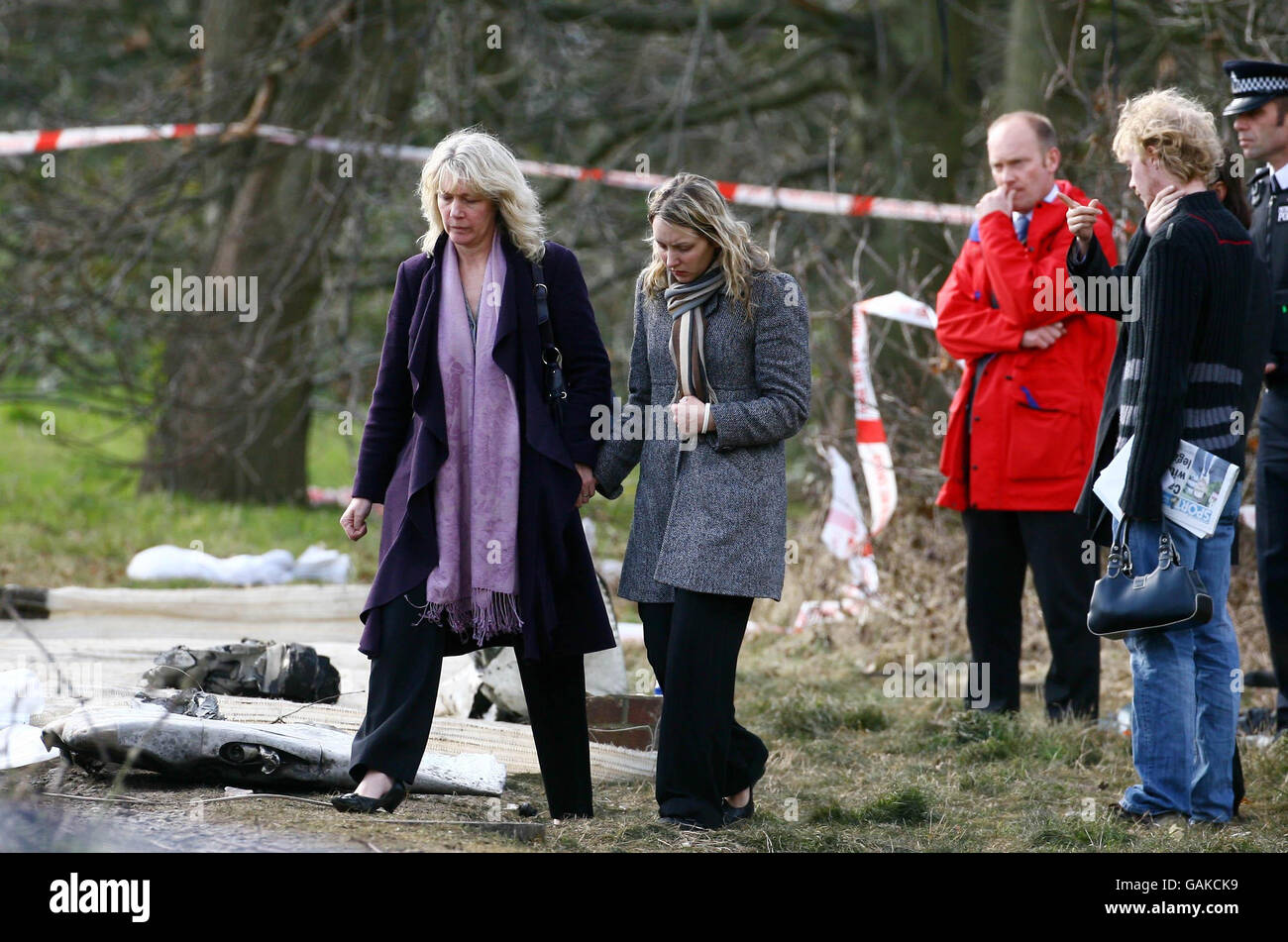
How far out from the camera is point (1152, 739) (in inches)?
175

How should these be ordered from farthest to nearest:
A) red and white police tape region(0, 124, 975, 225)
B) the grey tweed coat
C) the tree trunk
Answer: the tree trunk
red and white police tape region(0, 124, 975, 225)
the grey tweed coat

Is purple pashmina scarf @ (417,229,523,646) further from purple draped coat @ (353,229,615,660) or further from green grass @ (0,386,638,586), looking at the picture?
green grass @ (0,386,638,586)

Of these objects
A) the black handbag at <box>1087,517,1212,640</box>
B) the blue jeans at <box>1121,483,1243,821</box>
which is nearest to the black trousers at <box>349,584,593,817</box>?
the black handbag at <box>1087,517,1212,640</box>

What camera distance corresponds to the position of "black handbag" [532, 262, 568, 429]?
→ 13.9ft

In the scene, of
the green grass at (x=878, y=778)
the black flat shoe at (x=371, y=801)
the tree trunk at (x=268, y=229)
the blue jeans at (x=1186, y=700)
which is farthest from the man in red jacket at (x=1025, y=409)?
the tree trunk at (x=268, y=229)

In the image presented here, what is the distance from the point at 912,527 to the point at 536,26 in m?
4.72

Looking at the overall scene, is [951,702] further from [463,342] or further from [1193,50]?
[1193,50]

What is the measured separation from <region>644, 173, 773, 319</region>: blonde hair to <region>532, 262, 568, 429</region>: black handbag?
37 centimetres

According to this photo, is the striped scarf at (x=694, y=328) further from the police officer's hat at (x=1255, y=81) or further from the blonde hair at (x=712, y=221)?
the police officer's hat at (x=1255, y=81)

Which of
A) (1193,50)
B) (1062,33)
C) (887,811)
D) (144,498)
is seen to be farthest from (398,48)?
(887,811)

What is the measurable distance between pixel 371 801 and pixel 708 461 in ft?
4.21

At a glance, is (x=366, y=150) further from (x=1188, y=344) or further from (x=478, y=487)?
(x=1188, y=344)

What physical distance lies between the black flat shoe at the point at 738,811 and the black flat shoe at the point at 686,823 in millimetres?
237

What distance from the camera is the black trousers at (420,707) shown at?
13.4ft
